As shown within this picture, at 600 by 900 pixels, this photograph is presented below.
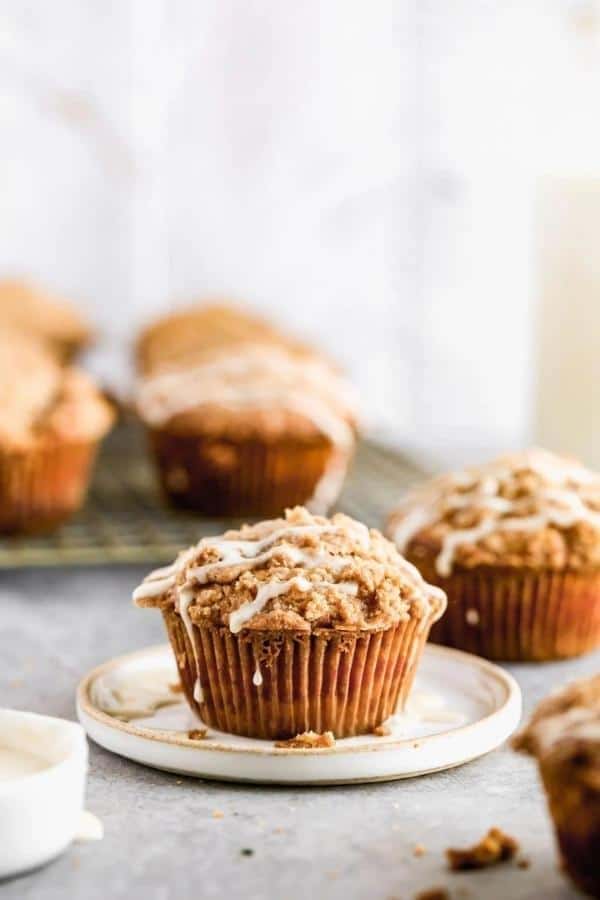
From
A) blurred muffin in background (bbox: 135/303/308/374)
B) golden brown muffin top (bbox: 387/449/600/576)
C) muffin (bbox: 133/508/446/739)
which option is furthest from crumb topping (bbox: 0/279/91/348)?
muffin (bbox: 133/508/446/739)

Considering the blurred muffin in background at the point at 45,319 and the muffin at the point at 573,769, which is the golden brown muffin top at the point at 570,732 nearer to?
the muffin at the point at 573,769

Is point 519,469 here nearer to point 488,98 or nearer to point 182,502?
point 182,502

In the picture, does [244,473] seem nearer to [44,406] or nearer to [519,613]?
[44,406]

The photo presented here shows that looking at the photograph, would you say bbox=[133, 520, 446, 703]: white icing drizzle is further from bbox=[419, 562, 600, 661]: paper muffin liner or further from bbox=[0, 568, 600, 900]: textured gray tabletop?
bbox=[419, 562, 600, 661]: paper muffin liner

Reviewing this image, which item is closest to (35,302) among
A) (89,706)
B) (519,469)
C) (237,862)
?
(519,469)

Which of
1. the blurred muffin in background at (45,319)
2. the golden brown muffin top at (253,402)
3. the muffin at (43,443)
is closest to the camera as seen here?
the muffin at (43,443)

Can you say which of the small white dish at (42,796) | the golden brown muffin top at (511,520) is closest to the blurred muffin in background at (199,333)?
Result: the golden brown muffin top at (511,520)
